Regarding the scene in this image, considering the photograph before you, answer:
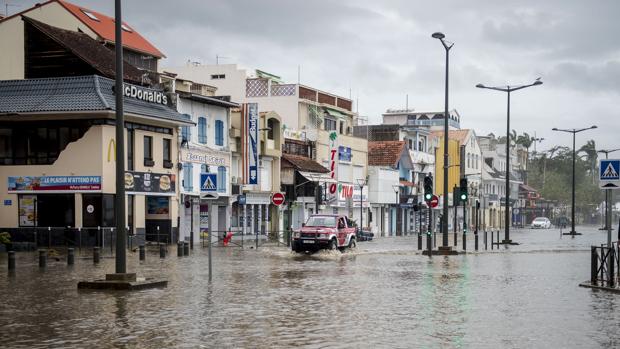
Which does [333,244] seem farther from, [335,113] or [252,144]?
[335,113]

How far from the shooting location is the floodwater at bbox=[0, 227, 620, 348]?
12539 mm

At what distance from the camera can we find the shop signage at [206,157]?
54125 mm

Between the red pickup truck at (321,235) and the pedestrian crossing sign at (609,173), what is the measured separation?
18729 millimetres

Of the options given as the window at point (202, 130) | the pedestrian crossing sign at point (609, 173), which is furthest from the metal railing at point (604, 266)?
the window at point (202, 130)

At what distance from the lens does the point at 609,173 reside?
71.1 feet

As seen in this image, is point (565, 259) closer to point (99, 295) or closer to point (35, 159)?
point (99, 295)

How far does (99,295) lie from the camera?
18.6 meters

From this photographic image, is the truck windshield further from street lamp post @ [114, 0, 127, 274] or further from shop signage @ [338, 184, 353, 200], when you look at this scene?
shop signage @ [338, 184, 353, 200]

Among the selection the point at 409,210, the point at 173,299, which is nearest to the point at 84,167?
the point at 173,299

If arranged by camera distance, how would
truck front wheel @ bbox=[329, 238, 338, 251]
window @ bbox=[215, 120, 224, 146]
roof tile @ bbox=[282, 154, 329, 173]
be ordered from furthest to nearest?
roof tile @ bbox=[282, 154, 329, 173] → window @ bbox=[215, 120, 224, 146] → truck front wheel @ bbox=[329, 238, 338, 251]

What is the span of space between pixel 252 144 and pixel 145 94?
534 inches

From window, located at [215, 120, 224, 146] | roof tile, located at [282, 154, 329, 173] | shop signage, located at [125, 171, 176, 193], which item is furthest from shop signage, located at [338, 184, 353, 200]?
shop signage, located at [125, 171, 176, 193]

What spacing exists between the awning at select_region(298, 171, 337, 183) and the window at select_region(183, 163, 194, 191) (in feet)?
46.9

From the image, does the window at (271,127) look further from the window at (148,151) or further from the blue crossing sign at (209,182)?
the blue crossing sign at (209,182)
